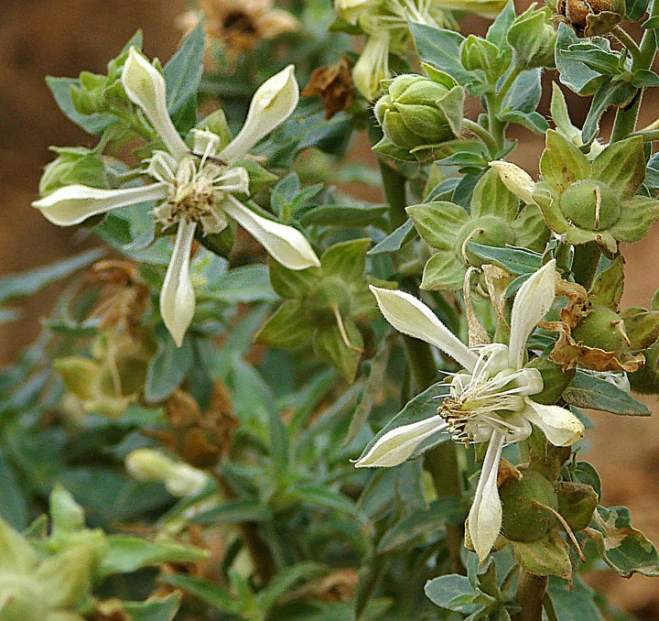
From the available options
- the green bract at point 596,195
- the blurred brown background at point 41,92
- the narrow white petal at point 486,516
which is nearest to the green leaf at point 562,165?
the green bract at point 596,195

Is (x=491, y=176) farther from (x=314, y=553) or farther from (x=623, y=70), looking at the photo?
(x=314, y=553)

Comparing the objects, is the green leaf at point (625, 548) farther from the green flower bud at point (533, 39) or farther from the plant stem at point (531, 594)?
the green flower bud at point (533, 39)

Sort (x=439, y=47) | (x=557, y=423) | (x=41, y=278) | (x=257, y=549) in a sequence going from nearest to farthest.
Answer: (x=557, y=423), (x=439, y=47), (x=257, y=549), (x=41, y=278)

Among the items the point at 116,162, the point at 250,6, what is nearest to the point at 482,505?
the point at 116,162

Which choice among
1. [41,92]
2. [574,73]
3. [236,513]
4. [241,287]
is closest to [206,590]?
Answer: [236,513]

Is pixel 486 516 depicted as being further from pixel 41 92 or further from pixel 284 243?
pixel 41 92

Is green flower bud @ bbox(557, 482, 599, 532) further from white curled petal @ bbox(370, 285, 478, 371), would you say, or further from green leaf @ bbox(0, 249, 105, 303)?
green leaf @ bbox(0, 249, 105, 303)
